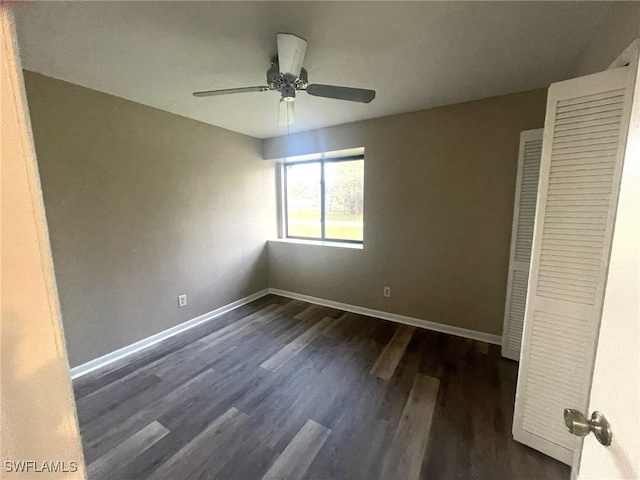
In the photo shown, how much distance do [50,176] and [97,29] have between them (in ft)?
3.84

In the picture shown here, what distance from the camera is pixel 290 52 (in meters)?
1.52

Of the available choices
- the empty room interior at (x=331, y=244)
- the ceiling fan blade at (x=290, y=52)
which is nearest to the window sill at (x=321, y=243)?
the empty room interior at (x=331, y=244)

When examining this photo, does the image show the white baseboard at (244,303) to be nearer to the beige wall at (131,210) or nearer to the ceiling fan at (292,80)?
the beige wall at (131,210)

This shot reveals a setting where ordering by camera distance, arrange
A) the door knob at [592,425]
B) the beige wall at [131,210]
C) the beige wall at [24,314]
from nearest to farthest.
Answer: the beige wall at [24,314]
the door knob at [592,425]
the beige wall at [131,210]

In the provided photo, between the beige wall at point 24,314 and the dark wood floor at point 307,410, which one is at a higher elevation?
the beige wall at point 24,314

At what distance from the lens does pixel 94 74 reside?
1879mm

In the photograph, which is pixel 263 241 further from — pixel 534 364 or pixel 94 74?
pixel 534 364

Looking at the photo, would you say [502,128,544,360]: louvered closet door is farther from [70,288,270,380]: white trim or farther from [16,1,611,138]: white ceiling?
[70,288,270,380]: white trim

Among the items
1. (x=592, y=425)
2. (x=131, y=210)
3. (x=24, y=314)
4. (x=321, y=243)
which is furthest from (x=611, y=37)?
(x=131, y=210)

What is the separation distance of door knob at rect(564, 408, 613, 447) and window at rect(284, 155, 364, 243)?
2.79m

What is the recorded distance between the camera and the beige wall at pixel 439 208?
2416 millimetres

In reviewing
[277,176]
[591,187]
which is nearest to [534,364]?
[591,187]

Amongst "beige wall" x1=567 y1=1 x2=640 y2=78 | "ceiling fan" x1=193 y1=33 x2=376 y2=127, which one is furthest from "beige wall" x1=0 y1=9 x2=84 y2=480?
"beige wall" x1=567 y1=1 x2=640 y2=78

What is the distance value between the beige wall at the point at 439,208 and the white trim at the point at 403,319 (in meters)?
0.06
